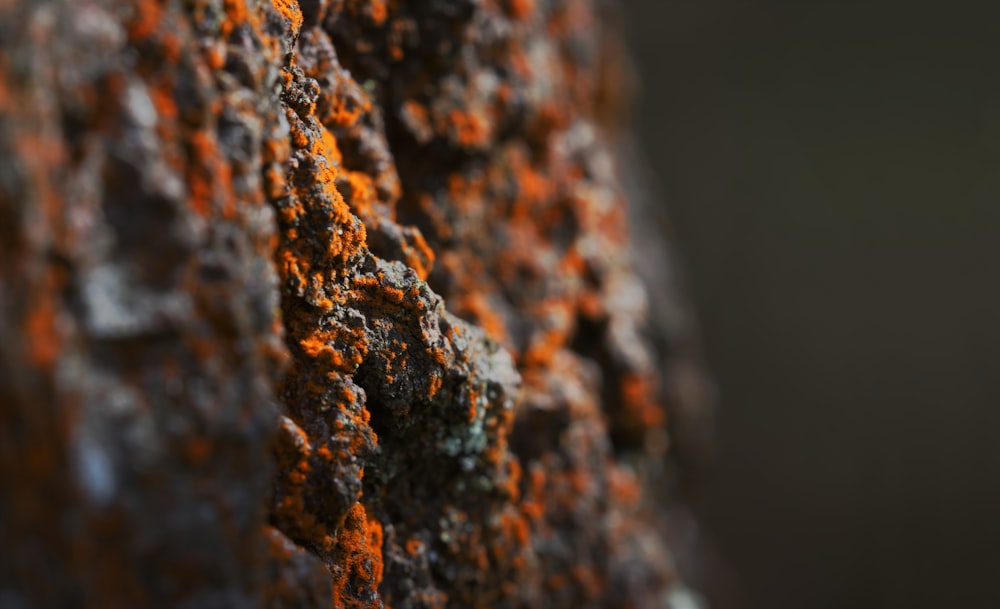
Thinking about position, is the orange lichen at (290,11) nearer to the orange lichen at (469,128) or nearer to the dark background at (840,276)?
the orange lichen at (469,128)

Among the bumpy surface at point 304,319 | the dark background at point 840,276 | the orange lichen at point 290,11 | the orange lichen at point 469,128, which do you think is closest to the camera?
the bumpy surface at point 304,319

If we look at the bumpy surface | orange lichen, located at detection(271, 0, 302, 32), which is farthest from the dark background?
orange lichen, located at detection(271, 0, 302, 32)

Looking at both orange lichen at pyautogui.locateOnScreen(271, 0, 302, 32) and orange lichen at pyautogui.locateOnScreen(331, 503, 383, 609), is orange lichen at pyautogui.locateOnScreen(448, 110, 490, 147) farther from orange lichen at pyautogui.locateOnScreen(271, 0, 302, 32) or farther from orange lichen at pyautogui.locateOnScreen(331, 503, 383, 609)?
orange lichen at pyautogui.locateOnScreen(331, 503, 383, 609)

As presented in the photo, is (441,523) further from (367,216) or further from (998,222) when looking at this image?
(998,222)

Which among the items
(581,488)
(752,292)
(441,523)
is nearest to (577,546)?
(581,488)

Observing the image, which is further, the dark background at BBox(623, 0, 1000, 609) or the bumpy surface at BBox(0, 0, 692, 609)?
the dark background at BBox(623, 0, 1000, 609)

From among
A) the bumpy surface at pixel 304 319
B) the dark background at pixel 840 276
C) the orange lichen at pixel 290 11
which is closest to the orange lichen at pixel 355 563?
the bumpy surface at pixel 304 319
